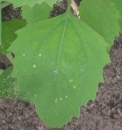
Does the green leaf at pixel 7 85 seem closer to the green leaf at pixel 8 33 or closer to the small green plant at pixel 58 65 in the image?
the green leaf at pixel 8 33

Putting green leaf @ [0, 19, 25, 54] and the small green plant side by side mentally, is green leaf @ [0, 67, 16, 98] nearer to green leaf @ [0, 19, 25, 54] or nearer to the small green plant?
green leaf @ [0, 19, 25, 54]

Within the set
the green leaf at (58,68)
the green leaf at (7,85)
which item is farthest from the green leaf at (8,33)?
the green leaf at (58,68)

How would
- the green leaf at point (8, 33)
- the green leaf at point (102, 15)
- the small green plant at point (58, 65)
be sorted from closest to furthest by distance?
the small green plant at point (58, 65), the green leaf at point (102, 15), the green leaf at point (8, 33)

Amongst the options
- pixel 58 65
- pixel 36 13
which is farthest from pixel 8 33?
pixel 58 65

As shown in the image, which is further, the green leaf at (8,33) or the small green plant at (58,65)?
the green leaf at (8,33)

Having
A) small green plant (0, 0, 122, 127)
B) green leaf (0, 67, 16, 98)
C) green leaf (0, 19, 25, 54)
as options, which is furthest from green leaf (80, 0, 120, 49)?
green leaf (0, 67, 16, 98)

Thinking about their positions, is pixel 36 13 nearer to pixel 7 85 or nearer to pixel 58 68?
pixel 58 68
